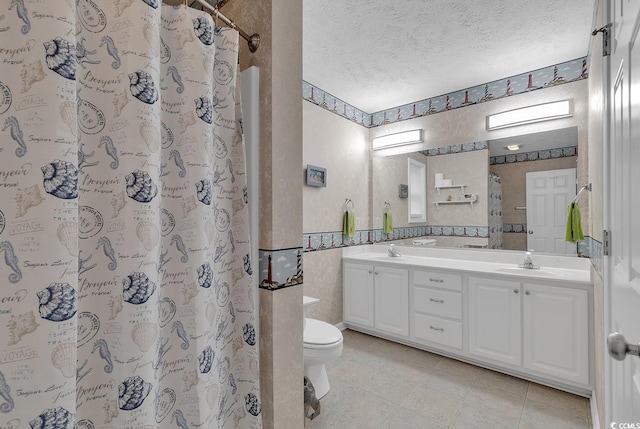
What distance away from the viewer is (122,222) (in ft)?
2.49

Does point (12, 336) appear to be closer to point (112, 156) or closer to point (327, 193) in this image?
point (112, 156)

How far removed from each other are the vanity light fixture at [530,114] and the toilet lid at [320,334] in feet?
7.53

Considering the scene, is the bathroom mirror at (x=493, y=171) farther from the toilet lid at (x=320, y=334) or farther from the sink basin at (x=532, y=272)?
the toilet lid at (x=320, y=334)

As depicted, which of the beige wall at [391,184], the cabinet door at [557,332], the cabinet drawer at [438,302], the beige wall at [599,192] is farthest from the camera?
the beige wall at [391,184]

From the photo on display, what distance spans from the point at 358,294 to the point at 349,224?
0.73m

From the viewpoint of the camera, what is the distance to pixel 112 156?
2.52ft

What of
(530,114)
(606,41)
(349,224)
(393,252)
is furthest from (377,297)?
(606,41)

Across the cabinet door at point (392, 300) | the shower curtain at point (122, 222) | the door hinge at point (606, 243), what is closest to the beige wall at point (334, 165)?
the cabinet door at point (392, 300)

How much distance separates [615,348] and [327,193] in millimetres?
2470

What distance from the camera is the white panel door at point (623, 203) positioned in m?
0.72

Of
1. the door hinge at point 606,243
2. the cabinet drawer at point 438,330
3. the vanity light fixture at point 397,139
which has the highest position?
the vanity light fixture at point 397,139

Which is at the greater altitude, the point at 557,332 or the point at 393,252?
the point at 393,252

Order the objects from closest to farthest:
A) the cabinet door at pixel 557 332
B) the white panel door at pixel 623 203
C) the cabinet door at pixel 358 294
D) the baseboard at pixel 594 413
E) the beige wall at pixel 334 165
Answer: the white panel door at pixel 623 203, the baseboard at pixel 594 413, the cabinet door at pixel 557 332, the beige wall at pixel 334 165, the cabinet door at pixel 358 294

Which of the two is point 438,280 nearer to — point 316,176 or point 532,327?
point 532,327
